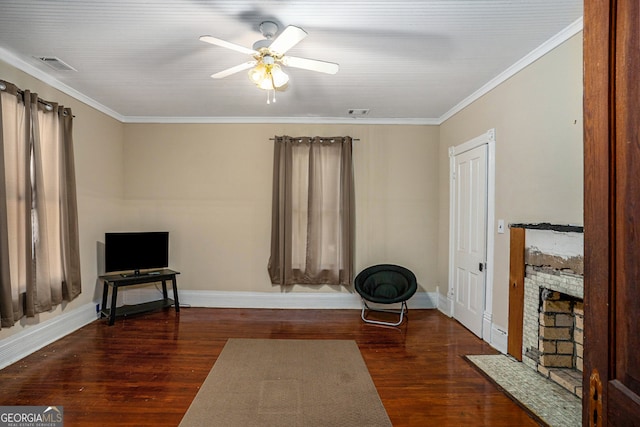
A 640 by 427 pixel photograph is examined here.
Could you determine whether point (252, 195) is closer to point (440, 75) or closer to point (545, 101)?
point (440, 75)

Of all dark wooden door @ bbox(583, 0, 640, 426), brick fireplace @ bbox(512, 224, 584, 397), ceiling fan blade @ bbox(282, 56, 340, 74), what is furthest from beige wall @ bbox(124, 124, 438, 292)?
dark wooden door @ bbox(583, 0, 640, 426)

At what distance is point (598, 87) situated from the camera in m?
0.81

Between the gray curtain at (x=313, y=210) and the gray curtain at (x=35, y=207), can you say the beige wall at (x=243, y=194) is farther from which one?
the gray curtain at (x=35, y=207)

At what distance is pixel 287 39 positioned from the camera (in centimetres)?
215

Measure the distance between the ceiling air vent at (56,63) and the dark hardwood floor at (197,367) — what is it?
271 cm

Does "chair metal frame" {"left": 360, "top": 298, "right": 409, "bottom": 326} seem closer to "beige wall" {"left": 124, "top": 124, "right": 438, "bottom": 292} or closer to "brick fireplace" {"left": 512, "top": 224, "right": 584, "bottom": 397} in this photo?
"beige wall" {"left": 124, "top": 124, "right": 438, "bottom": 292}

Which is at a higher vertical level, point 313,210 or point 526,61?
point 526,61

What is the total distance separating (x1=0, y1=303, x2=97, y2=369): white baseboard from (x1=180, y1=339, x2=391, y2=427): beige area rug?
5.93 feet

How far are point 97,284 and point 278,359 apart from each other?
9.01ft

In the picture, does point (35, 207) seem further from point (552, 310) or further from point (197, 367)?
point (552, 310)

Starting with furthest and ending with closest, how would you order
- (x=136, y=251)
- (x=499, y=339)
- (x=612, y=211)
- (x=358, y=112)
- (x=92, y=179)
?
(x=358, y=112), (x=136, y=251), (x=92, y=179), (x=499, y=339), (x=612, y=211)

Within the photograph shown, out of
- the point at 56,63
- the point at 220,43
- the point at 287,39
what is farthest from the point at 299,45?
the point at 56,63

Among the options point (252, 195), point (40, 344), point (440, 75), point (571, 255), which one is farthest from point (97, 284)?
point (571, 255)

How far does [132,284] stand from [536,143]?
4.63 m
